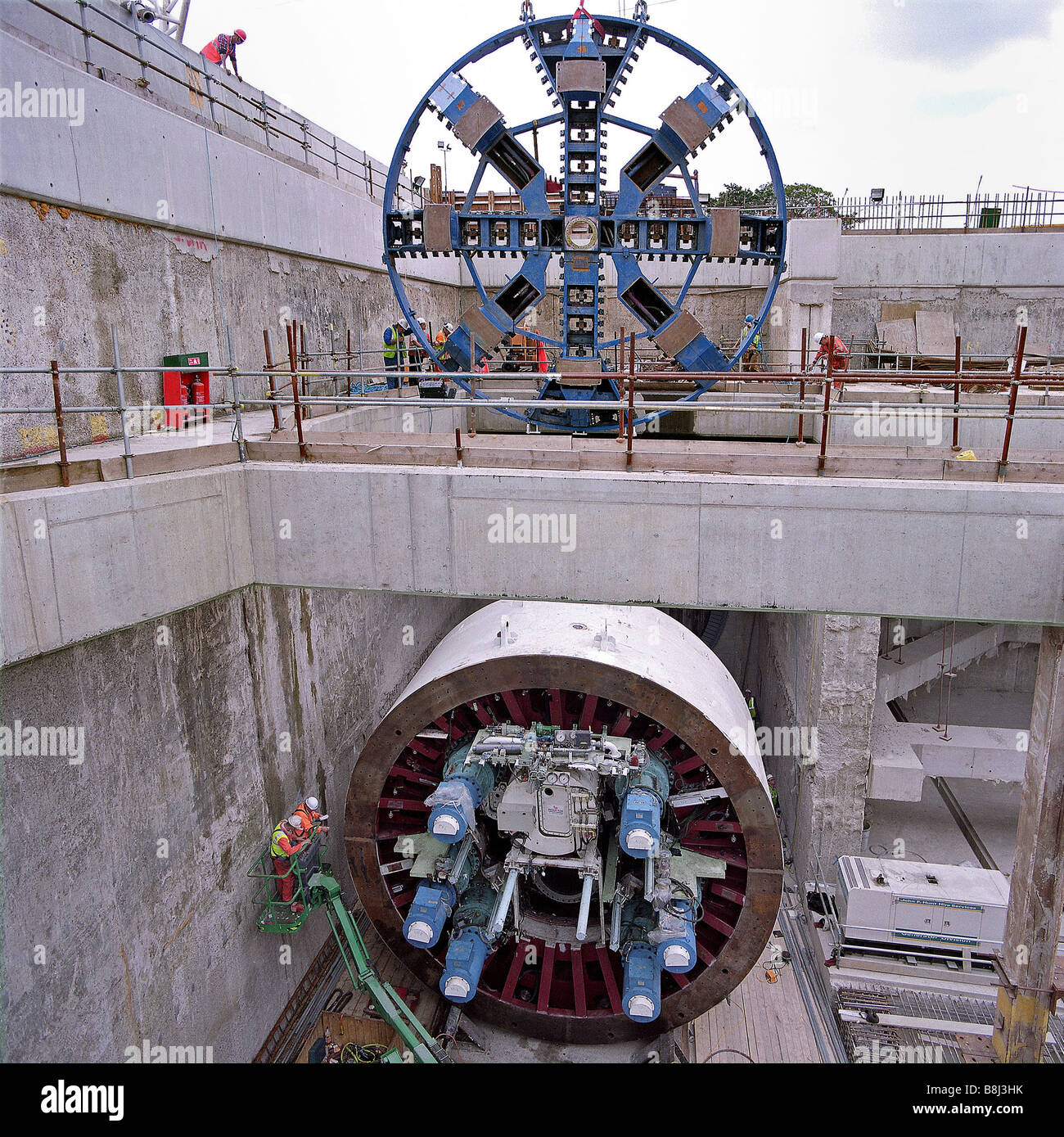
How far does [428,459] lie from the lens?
585cm

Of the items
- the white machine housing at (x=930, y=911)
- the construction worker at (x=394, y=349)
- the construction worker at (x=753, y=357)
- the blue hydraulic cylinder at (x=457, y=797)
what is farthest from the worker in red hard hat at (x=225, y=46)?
the white machine housing at (x=930, y=911)

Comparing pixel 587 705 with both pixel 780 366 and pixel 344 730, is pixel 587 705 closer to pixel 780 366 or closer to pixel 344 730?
pixel 344 730

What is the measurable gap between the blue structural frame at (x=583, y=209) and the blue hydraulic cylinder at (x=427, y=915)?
4702 mm

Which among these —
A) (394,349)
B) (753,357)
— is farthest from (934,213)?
(394,349)

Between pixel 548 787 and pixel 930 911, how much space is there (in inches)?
193

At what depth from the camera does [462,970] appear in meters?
7.08

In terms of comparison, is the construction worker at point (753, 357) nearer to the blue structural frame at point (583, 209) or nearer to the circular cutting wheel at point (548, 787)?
the blue structural frame at point (583, 209)

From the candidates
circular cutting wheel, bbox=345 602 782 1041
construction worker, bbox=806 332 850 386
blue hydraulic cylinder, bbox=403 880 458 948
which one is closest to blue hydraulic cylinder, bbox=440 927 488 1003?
blue hydraulic cylinder, bbox=403 880 458 948

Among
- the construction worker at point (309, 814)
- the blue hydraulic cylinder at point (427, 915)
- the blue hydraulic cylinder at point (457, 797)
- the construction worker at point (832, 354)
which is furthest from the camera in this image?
the construction worker at point (309, 814)

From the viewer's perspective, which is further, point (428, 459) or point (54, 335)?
point (54, 335)

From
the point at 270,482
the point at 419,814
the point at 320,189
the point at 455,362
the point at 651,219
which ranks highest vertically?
the point at 320,189

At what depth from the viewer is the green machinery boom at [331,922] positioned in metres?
7.21

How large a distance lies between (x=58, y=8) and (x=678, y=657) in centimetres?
810
